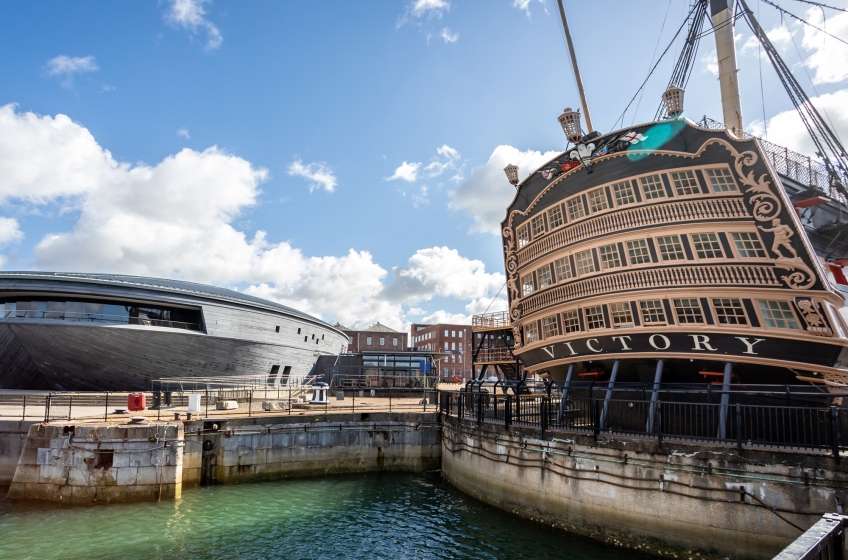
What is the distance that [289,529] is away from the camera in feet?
45.5

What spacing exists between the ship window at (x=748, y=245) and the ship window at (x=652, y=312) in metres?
2.50

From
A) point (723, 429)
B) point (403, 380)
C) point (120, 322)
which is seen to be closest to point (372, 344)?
point (403, 380)

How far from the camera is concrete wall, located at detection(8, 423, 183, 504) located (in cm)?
1620

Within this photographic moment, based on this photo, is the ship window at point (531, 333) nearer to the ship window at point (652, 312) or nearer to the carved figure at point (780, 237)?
the ship window at point (652, 312)

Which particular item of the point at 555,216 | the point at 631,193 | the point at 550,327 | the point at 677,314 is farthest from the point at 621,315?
the point at 555,216

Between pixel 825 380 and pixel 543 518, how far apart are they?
26.0 feet

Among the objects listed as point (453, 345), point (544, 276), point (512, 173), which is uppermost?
point (512, 173)

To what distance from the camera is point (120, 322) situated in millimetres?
29469

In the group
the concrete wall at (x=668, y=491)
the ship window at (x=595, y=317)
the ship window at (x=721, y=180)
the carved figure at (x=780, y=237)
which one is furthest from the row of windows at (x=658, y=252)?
the concrete wall at (x=668, y=491)

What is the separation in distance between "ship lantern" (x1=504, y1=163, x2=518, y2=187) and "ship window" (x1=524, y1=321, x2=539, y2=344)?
5.63m

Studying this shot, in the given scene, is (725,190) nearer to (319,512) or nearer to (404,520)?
(404,520)

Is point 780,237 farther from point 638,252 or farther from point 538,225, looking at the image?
point 538,225

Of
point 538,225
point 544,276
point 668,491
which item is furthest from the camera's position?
point 538,225

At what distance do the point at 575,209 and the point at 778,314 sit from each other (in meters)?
6.63
